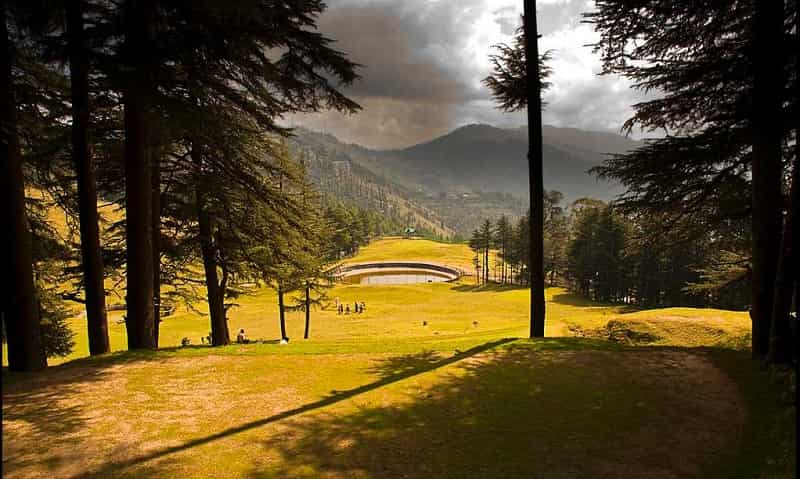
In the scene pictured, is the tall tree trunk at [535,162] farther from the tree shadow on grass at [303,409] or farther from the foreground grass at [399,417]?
the foreground grass at [399,417]

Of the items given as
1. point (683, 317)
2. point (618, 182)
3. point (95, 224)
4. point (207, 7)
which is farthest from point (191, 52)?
point (683, 317)

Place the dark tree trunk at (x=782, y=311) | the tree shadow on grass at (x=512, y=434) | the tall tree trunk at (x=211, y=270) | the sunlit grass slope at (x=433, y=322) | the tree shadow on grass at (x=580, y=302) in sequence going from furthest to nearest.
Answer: the tree shadow on grass at (x=580, y=302) < the sunlit grass slope at (x=433, y=322) < the tall tree trunk at (x=211, y=270) < the dark tree trunk at (x=782, y=311) < the tree shadow on grass at (x=512, y=434)

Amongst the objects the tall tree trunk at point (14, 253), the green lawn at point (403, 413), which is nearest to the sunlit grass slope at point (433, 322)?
the green lawn at point (403, 413)

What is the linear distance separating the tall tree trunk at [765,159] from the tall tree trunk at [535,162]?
15.6 ft

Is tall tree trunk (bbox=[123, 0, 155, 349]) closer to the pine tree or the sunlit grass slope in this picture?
the sunlit grass slope

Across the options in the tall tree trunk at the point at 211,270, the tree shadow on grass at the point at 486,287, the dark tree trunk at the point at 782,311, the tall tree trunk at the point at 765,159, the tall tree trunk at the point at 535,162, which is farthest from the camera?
the tree shadow on grass at the point at 486,287

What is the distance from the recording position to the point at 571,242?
7212cm

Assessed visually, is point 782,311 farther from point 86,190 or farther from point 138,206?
point 86,190

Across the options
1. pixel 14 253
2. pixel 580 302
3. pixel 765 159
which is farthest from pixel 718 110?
pixel 580 302

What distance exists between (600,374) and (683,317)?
10.5 meters

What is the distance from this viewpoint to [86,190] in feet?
35.3

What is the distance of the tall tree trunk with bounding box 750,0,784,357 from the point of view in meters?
8.57

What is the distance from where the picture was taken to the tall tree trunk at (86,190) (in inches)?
386

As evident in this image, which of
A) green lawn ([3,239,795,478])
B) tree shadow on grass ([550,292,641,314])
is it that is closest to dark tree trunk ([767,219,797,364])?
green lawn ([3,239,795,478])
